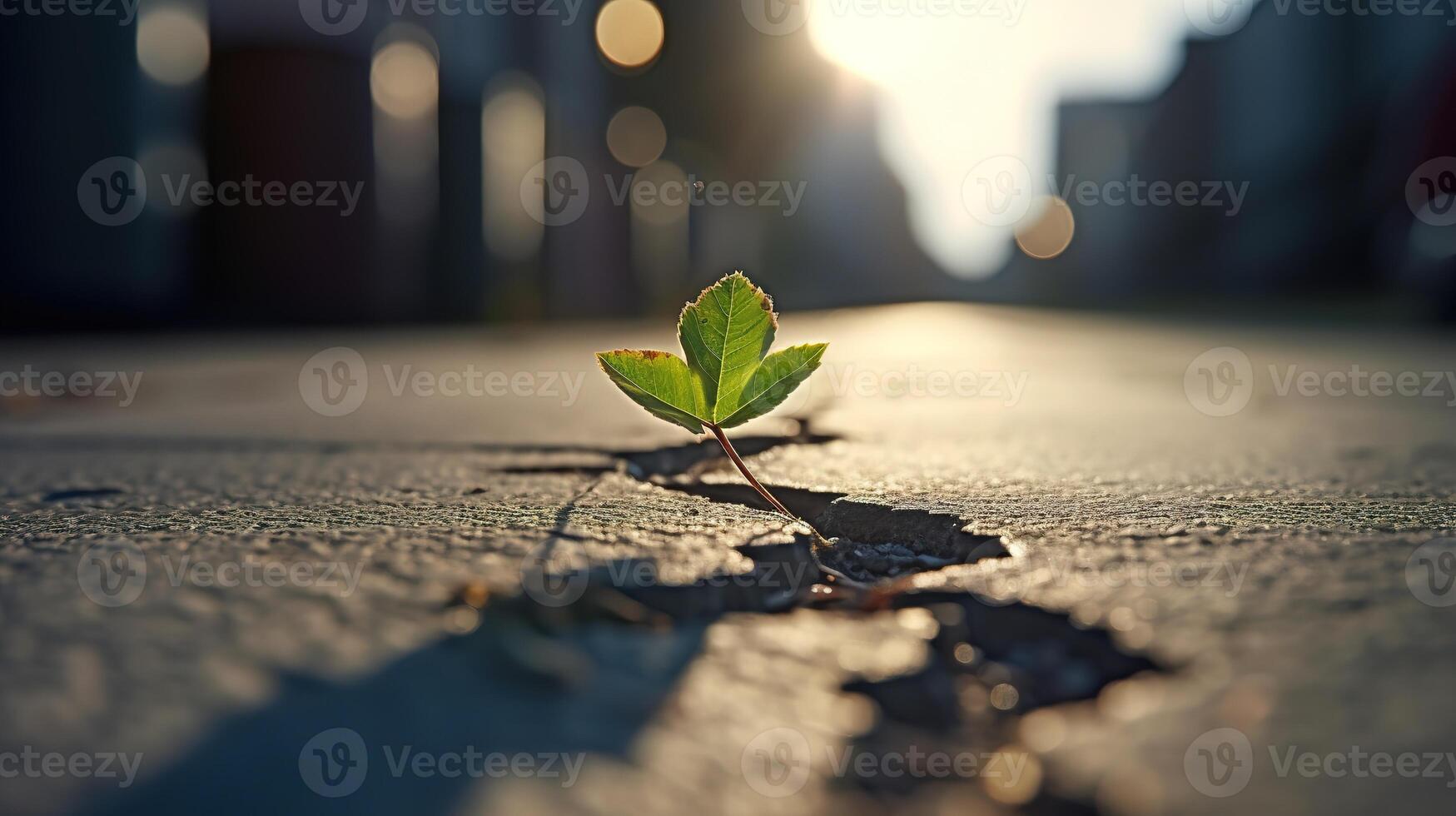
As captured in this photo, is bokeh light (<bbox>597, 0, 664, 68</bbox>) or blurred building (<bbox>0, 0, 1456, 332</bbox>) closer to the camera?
blurred building (<bbox>0, 0, 1456, 332</bbox>)

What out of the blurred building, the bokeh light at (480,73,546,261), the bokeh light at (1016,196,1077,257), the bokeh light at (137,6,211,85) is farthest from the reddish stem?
the bokeh light at (1016,196,1077,257)

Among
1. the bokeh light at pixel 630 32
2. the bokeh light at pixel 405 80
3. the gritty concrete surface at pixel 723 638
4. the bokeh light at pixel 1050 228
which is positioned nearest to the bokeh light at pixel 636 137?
the bokeh light at pixel 630 32

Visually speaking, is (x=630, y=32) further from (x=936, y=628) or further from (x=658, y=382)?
(x=936, y=628)

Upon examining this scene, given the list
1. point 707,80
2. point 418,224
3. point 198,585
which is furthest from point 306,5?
point 707,80

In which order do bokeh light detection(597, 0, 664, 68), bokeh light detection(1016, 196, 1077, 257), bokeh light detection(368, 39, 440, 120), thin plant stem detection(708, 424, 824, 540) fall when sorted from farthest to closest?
bokeh light detection(1016, 196, 1077, 257)
bokeh light detection(597, 0, 664, 68)
bokeh light detection(368, 39, 440, 120)
thin plant stem detection(708, 424, 824, 540)

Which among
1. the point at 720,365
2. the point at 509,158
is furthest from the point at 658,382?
the point at 509,158

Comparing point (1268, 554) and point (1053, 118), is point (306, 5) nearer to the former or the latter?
point (1268, 554)

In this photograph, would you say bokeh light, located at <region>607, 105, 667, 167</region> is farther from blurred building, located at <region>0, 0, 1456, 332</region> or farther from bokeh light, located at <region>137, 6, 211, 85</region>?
bokeh light, located at <region>137, 6, 211, 85</region>

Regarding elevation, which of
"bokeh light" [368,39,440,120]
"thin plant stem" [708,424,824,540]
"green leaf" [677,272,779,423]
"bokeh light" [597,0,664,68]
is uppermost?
"bokeh light" [597,0,664,68]
